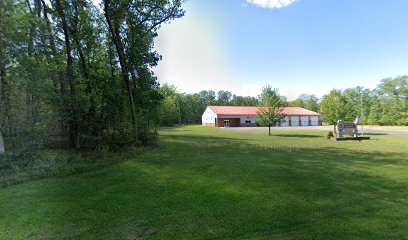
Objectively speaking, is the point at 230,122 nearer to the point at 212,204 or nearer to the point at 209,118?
the point at 209,118

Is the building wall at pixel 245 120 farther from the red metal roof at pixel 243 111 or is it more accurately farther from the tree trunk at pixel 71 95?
the tree trunk at pixel 71 95

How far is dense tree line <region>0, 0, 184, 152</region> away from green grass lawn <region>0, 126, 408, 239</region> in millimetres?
3043

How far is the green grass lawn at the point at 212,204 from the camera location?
3.74 metres

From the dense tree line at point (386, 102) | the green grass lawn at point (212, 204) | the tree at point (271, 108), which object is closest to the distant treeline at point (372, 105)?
the dense tree line at point (386, 102)

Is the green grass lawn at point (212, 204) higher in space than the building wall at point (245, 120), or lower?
lower

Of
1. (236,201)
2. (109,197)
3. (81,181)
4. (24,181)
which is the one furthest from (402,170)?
(24,181)

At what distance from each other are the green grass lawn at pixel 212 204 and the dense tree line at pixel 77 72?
3043mm

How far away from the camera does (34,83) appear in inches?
344

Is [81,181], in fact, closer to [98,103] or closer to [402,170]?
[98,103]

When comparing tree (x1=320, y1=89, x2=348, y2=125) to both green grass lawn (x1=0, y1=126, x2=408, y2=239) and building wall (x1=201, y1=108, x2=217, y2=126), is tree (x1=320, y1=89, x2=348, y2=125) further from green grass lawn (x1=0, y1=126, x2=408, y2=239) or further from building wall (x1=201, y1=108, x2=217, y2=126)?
building wall (x1=201, y1=108, x2=217, y2=126)

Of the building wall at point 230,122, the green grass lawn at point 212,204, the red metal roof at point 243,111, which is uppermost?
the red metal roof at point 243,111

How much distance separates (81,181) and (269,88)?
24.2 metres

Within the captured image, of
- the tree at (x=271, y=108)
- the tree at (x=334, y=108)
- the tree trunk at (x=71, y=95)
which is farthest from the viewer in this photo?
the tree at (x=271, y=108)

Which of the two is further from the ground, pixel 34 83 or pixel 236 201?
pixel 34 83
